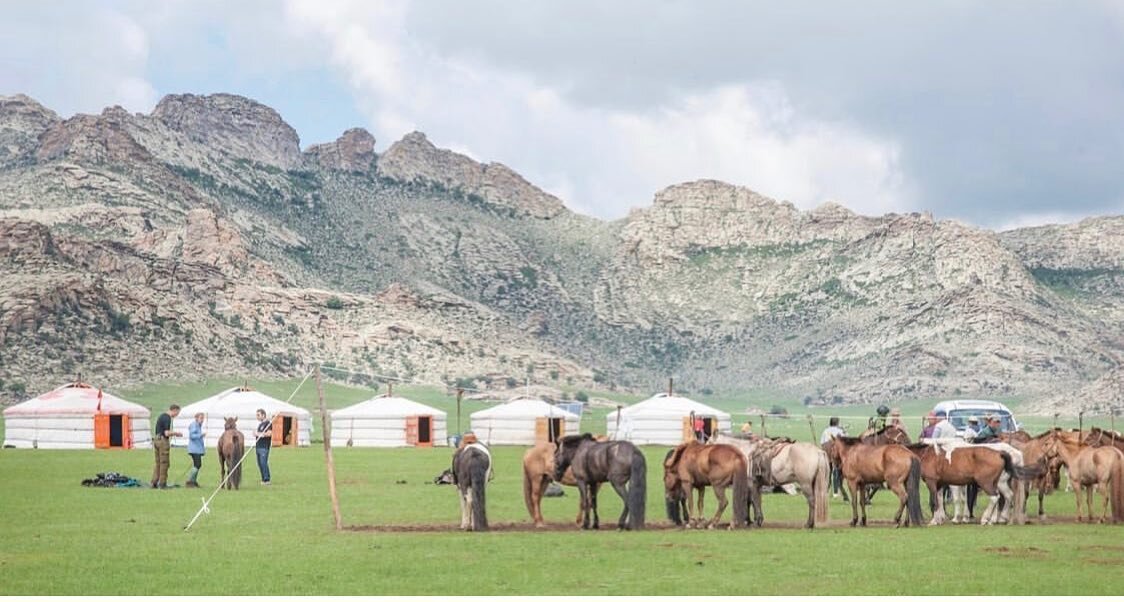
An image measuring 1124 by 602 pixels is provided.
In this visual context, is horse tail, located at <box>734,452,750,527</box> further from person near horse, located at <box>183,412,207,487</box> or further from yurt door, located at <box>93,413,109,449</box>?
yurt door, located at <box>93,413,109,449</box>

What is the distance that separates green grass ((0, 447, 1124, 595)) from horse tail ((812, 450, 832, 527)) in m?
0.72

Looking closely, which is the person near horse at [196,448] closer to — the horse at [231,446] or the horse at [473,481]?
the horse at [231,446]

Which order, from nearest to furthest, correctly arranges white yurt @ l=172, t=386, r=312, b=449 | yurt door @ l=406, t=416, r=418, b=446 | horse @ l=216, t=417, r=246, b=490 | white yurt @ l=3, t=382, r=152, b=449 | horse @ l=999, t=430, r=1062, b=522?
1. horse @ l=999, t=430, r=1062, b=522
2. horse @ l=216, t=417, r=246, b=490
3. white yurt @ l=3, t=382, r=152, b=449
4. white yurt @ l=172, t=386, r=312, b=449
5. yurt door @ l=406, t=416, r=418, b=446

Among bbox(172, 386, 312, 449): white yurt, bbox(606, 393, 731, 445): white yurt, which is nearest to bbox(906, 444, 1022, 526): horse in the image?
bbox(172, 386, 312, 449): white yurt

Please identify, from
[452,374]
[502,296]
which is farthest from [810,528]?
[502,296]

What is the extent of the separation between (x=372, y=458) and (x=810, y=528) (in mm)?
35573

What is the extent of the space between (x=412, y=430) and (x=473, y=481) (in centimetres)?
5182

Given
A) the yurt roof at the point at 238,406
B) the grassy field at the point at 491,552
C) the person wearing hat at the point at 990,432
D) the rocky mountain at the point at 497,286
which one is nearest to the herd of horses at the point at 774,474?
the grassy field at the point at 491,552

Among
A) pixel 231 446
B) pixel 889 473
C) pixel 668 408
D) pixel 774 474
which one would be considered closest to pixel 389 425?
pixel 668 408

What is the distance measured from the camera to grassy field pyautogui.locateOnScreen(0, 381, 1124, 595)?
1775 centimetres

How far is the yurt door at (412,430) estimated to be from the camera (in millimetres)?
75938

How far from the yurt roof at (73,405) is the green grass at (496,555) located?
36491mm

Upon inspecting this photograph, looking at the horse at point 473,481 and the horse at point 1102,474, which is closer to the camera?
the horse at point 473,481

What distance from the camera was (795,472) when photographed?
25.7 metres
